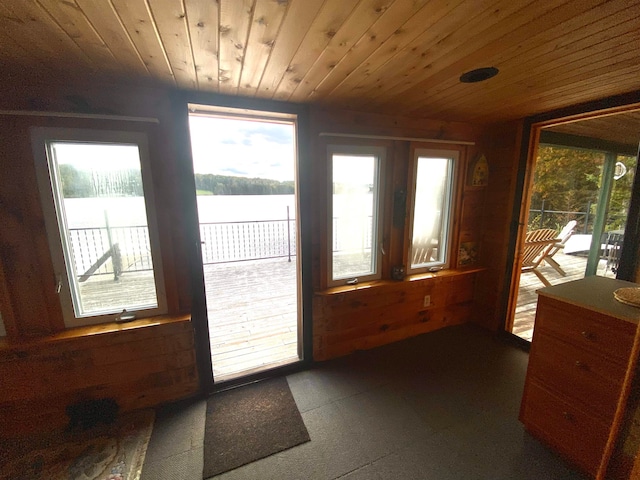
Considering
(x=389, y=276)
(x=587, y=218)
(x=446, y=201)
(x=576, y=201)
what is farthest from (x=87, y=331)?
(x=576, y=201)

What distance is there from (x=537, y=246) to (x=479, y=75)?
323 centimetres

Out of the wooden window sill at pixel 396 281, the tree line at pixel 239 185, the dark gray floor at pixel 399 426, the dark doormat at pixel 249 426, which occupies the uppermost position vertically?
the tree line at pixel 239 185

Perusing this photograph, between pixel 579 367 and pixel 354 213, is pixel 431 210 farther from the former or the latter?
pixel 579 367

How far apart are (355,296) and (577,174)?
12.5ft

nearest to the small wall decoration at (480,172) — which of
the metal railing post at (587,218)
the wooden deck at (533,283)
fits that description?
the wooden deck at (533,283)

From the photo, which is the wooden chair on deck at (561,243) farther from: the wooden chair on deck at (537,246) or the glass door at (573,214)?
the wooden chair on deck at (537,246)

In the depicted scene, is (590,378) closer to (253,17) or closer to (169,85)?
(253,17)

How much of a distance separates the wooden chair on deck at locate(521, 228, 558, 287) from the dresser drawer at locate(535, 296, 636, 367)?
2.52 meters

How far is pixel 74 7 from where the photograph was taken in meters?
0.85

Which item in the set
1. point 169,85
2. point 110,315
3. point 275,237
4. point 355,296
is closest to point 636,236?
point 355,296

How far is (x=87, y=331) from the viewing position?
159cm

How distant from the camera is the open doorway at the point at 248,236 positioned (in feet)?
7.13

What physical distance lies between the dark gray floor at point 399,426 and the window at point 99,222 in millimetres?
871

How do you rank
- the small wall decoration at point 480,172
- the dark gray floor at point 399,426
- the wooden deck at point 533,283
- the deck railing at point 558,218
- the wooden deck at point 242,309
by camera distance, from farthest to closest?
the deck railing at point 558,218, the wooden deck at point 533,283, the small wall decoration at point 480,172, the wooden deck at point 242,309, the dark gray floor at point 399,426
